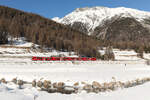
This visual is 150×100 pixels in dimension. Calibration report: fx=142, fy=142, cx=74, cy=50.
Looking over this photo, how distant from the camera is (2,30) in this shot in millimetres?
71562

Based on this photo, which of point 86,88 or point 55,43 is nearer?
point 86,88

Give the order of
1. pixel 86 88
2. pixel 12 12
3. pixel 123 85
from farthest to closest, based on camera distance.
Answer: pixel 12 12
pixel 123 85
pixel 86 88

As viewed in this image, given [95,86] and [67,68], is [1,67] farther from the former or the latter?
[95,86]

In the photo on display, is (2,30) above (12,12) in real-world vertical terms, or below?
below

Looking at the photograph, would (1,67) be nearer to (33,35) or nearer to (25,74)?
(25,74)

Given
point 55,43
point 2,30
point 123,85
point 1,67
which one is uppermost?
point 2,30

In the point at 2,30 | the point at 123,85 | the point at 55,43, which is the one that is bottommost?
the point at 123,85

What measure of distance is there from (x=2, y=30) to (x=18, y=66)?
188 ft

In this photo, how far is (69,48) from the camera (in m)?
78.9

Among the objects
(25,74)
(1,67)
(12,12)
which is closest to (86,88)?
(25,74)

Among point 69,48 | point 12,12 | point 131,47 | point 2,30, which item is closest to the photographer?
point 2,30

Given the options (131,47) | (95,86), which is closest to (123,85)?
(95,86)

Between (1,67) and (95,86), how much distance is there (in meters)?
15.6

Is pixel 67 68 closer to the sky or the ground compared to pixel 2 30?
closer to the ground
